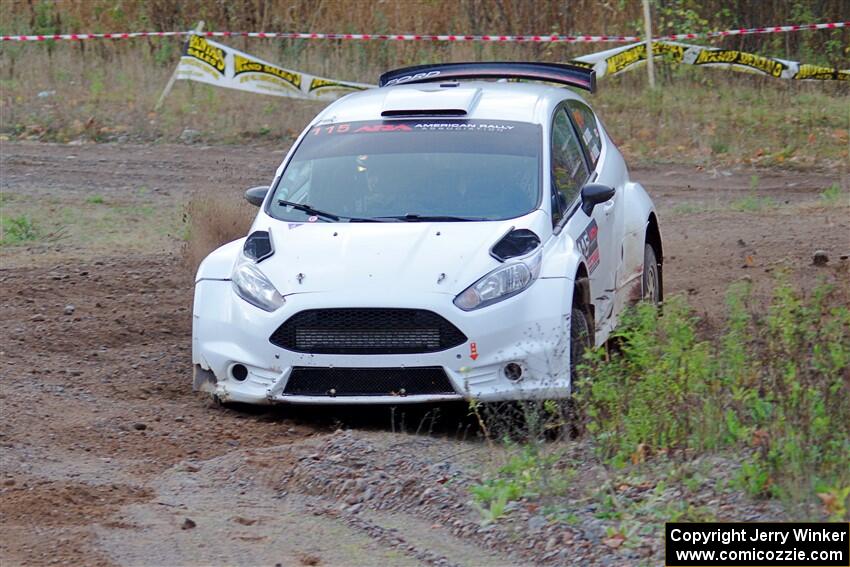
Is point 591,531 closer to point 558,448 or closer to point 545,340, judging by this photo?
point 558,448

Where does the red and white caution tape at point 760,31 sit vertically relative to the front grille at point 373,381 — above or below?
above

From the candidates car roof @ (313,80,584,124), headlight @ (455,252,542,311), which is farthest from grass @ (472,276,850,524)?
car roof @ (313,80,584,124)

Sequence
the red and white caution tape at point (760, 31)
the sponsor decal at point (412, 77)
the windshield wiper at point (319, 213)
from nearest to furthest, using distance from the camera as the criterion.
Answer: the windshield wiper at point (319, 213) < the sponsor decal at point (412, 77) < the red and white caution tape at point (760, 31)

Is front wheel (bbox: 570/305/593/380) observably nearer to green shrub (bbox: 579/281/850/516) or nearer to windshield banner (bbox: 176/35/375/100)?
green shrub (bbox: 579/281/850/516)

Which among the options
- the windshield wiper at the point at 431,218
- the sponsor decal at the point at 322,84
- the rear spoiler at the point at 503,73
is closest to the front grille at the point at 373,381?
the windshield wiper at the point at 431,218

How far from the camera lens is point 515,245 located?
23.1 ft

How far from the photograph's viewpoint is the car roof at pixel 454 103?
8102 mm

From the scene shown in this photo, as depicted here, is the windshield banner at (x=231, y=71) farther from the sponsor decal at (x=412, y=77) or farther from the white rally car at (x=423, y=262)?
the white rally car at (x=423, y=262)

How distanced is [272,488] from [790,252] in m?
6.27

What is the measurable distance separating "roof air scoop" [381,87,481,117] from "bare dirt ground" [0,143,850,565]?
6.28 ft

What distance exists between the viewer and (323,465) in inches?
232

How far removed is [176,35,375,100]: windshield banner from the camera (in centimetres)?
1984

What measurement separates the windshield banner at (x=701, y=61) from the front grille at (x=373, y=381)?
13.6 meters

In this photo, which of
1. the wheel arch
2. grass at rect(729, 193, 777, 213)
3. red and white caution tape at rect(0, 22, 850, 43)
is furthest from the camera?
red and white caution tape at rect(0, 22, 850, 43)
